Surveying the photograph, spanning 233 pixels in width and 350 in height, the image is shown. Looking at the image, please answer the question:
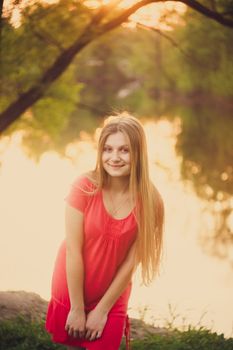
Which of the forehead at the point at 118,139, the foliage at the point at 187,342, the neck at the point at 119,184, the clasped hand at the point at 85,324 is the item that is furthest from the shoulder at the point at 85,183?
the foliage at the point at 187,342

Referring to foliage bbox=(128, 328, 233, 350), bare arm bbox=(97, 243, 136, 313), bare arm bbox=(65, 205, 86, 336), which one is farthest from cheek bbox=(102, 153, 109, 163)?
foliage bbox=(128, 328, 233, 350)

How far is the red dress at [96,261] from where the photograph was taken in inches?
123

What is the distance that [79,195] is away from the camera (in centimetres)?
316

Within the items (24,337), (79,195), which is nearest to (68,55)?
(24,337)

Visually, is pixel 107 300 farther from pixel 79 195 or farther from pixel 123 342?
pixel 123 342

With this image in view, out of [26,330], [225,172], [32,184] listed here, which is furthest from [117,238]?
[225,172]

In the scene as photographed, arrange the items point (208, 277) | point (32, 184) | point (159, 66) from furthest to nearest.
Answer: point (159, 66) → point (32, 184) → point (208, 277)

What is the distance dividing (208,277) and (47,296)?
8.46ft

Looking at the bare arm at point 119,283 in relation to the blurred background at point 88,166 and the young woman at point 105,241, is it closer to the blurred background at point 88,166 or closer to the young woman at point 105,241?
the young woman at point 105,241

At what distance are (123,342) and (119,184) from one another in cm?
204

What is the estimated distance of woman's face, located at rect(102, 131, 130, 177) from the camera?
3.17 meters

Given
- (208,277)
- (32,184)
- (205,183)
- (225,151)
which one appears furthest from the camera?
(225,151)

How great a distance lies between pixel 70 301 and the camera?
3135 mm

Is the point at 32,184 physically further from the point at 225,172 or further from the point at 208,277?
the point at 208,277
